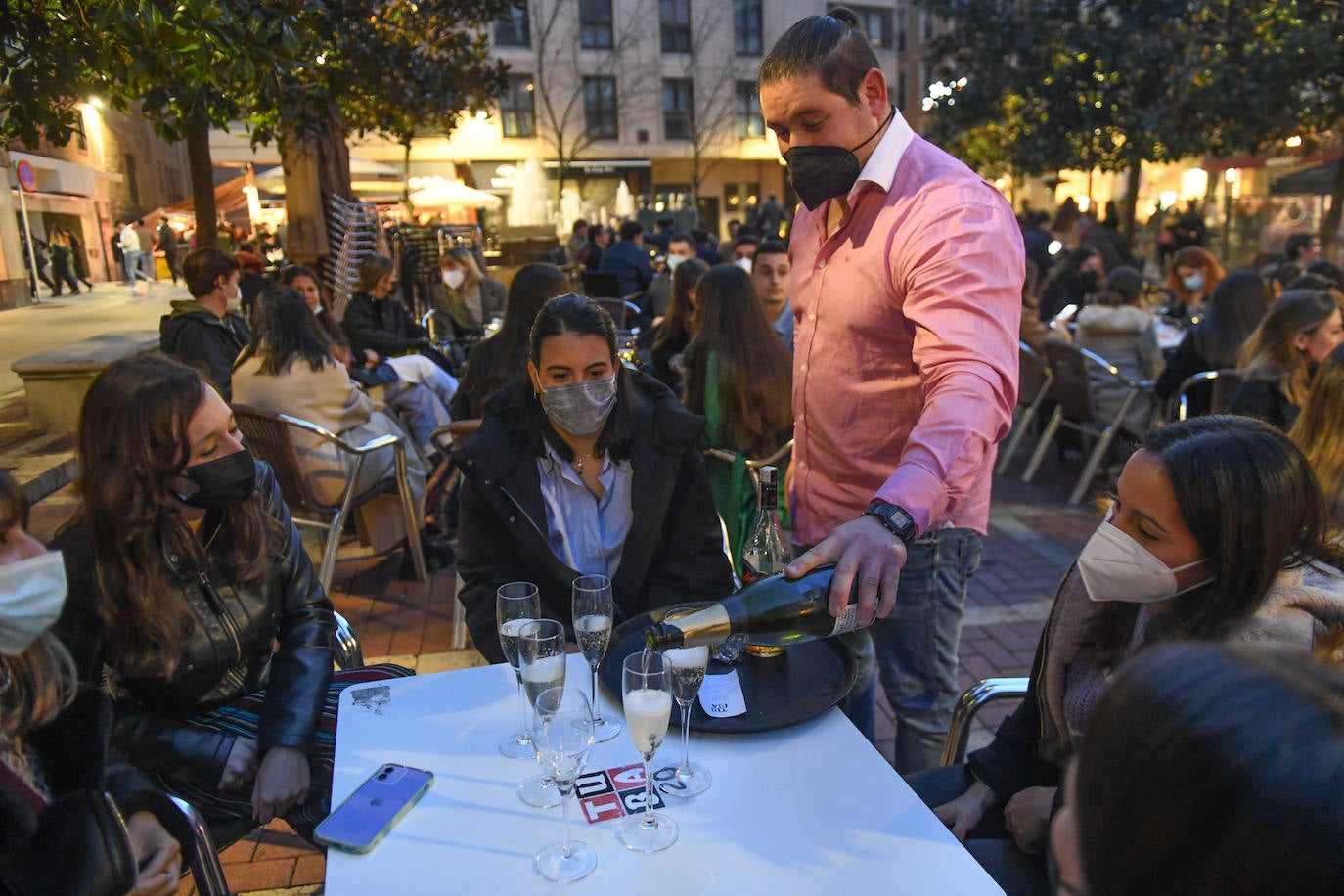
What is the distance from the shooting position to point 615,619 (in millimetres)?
2414

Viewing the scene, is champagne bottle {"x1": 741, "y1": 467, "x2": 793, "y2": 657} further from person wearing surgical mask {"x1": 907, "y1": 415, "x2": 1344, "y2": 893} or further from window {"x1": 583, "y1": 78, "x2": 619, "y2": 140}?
window {"x1": 583, "y1": 78, "x2": 619, "y2": 140}

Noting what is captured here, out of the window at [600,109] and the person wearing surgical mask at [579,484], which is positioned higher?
the window at [600,109]

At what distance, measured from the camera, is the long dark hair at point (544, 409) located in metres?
2.33

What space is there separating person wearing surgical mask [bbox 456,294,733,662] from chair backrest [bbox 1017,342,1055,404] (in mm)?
4108

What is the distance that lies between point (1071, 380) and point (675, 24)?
3031 cm

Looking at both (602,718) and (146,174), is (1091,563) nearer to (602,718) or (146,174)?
(602,718)

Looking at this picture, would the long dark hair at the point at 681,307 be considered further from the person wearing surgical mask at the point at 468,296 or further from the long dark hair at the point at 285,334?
the person wearing surgical mask at the point at 468,296

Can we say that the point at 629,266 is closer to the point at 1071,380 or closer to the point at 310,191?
the point at 310,191

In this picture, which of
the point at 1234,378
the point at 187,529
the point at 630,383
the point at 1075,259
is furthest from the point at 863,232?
the point at 1075,259

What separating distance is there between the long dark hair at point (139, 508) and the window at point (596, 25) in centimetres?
3207

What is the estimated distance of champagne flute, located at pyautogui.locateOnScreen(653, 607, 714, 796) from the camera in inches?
57.3

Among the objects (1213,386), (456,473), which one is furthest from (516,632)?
(1213,386)

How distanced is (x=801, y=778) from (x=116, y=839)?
4.27 ft

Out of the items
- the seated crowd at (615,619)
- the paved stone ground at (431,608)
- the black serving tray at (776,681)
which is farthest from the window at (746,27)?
the black serving tray at (776,681)
